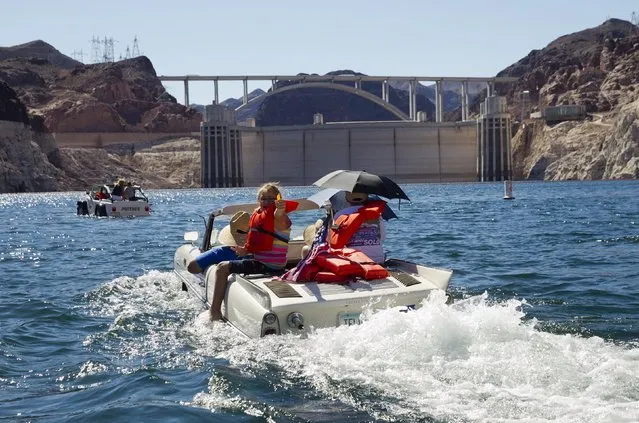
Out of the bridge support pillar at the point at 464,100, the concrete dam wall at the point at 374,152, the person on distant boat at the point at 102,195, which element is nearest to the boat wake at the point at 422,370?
the person on distant boat at the point at 102,195

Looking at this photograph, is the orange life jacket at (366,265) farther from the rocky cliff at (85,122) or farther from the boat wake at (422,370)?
the rocky cliff at (85,122)

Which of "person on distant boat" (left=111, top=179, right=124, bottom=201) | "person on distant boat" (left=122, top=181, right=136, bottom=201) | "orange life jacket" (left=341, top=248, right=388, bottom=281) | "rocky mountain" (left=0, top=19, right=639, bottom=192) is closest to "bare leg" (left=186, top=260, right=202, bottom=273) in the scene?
"orange life jacket" (left=341, top=248, right=388, bottom=281)

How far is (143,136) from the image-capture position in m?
150

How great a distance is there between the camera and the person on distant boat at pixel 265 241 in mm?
11281

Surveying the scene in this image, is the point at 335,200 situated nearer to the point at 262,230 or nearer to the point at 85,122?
the point at 262,230

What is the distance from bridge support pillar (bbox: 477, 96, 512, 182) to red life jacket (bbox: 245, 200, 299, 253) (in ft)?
370

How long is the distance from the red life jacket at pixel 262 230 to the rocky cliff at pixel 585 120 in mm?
100088

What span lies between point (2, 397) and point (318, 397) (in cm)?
286

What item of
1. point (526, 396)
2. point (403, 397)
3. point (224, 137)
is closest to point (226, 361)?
point (403, 397)

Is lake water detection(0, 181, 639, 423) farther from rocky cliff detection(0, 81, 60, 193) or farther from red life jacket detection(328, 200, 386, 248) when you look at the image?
rocky cliff detection(0, 81, 60, 193)

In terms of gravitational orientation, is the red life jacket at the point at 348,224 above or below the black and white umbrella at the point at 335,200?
below

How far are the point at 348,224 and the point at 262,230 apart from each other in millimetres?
1054

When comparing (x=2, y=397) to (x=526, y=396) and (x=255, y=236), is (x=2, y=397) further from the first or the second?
(x=526, y=396)

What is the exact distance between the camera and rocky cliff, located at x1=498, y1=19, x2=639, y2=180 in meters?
112
